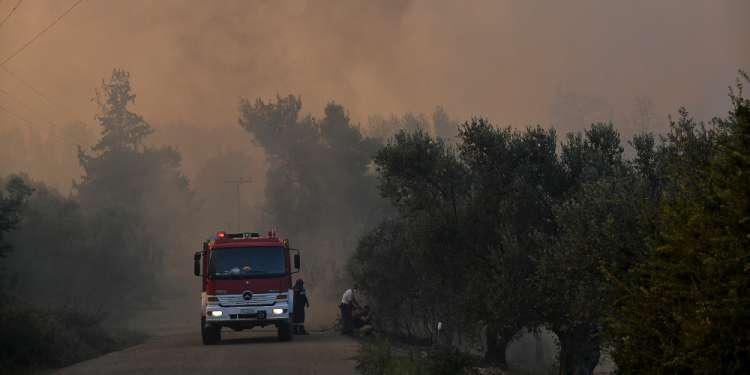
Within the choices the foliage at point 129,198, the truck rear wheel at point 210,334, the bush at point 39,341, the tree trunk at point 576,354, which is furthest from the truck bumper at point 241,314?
the foliage at point 129,198

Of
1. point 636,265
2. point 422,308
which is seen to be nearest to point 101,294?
point 422,308

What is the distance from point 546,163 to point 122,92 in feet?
409

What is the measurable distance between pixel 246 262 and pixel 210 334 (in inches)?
105

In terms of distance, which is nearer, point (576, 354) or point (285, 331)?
point (576, 354)

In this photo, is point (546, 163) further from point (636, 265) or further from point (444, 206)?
point (636, 265)

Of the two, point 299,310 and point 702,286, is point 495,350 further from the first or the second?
point 702,286

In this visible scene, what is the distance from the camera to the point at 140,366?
22.5 m

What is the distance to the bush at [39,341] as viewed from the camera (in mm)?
24031

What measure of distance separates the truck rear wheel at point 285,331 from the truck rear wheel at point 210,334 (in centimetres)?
183

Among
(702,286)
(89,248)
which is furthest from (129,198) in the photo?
(702,286)

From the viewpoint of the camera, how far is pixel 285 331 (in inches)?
1169

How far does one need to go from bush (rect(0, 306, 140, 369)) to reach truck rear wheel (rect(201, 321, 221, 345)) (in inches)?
126

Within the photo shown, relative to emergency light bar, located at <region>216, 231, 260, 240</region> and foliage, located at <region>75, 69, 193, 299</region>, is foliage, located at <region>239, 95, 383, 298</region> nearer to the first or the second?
foliage, located at <region>75, 69, 193, 299</region>

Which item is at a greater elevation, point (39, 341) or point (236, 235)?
point (236, 235)
